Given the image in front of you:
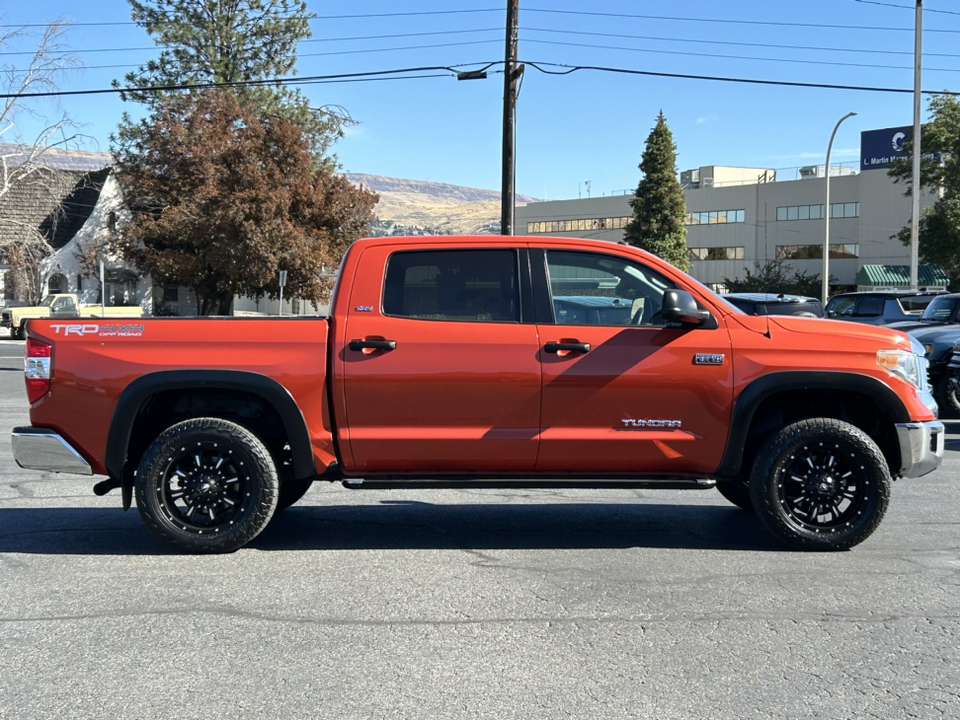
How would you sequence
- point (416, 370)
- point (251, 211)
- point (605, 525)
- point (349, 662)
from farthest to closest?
1. point (251, 211)
2. point (605, 525)
3. point (416, 370)
4. point (349, 662)

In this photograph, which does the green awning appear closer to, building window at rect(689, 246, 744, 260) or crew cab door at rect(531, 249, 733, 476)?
building window at rect(689, 246, 744, 260)

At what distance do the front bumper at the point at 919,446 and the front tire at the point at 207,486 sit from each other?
3.85 metres

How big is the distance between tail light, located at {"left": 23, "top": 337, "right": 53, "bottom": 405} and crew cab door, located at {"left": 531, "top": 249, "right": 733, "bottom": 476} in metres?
3.01

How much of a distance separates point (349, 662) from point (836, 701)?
1996 millimetres

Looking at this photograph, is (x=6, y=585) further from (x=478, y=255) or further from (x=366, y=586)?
(x=478, y=255)

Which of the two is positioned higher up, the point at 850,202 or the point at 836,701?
the point at 850,202

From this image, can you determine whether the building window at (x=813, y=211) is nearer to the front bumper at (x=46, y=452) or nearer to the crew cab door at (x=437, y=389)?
the crew cab door at (x=437, y=389)

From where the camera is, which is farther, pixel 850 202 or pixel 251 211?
pixel 850 202

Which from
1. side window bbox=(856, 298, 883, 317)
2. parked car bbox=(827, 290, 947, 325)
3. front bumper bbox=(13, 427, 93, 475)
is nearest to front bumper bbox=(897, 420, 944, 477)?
front bumper bbox=(13, 427, 93, 475)

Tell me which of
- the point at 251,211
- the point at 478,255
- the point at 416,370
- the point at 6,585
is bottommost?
the point at 6,585

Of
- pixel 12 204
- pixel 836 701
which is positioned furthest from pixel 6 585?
pixel 12 204

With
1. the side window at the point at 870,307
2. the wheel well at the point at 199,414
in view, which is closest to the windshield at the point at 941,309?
the side window at the point at 870,307

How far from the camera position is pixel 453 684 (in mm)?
3982

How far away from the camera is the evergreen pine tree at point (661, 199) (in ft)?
224
